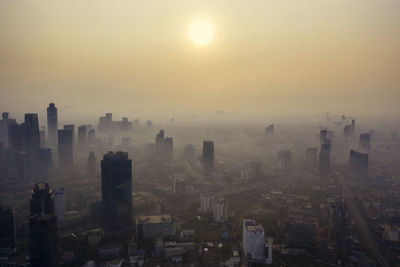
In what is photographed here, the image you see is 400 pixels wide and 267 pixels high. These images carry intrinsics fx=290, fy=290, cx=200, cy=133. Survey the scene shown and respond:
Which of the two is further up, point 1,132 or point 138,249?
point 1,132

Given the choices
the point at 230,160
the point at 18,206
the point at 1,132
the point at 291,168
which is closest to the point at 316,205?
the point at 291,168

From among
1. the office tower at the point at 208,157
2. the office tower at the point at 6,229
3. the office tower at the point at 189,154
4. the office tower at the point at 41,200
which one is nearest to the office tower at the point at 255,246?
the office tower at the point at 41,200

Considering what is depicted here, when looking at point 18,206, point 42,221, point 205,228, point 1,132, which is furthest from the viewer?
point 1,132

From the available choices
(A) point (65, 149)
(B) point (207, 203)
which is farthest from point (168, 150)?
(B) point (207, 203)

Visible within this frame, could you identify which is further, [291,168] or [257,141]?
[257,141]

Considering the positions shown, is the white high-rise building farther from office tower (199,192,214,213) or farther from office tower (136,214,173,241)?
office tower (199,192,214,213)

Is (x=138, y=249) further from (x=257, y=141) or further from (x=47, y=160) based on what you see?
(x=257, y=141)

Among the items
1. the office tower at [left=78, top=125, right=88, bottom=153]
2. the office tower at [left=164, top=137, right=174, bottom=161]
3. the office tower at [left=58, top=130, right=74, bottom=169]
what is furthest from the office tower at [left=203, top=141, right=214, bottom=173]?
the office tower at [left=78, top=125, right=88, bottom=153]

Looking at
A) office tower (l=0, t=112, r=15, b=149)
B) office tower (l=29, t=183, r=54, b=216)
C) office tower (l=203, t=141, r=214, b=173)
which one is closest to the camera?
office tower (l=29, t=183, r=54, b=216)
